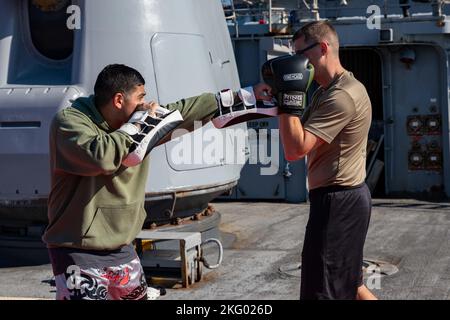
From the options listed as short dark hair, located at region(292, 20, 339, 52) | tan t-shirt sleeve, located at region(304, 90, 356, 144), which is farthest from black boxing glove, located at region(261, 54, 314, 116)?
short dark hair, located at region(292, 20, 339, 52)

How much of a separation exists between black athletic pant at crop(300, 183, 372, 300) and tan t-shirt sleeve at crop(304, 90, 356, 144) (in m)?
0.29

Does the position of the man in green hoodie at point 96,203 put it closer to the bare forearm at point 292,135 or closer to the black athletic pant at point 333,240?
the bare forearm at point 292,135

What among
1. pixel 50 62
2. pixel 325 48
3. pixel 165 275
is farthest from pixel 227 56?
pixel 325 48

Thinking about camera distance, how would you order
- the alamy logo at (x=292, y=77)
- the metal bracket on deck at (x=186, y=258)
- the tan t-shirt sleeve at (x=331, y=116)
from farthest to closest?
the metal bracket on deck at (x=186, y=258) < the tan t-shirt sleeve at (x=331, y=116) < the alamy logo at (x=292, y=77)

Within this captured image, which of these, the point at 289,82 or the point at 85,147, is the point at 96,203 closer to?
the point at 85,147

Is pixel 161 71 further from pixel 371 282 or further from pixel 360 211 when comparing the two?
pixel 360 211

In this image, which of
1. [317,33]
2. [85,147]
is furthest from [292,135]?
[85,147]

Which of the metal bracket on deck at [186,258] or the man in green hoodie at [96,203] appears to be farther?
the metal bracket on deck at [186,258]

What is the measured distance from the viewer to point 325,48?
3613 millimetres

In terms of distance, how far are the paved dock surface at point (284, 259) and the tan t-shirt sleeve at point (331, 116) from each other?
1.92 meters

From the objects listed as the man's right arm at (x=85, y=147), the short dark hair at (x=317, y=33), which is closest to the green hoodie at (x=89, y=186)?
the man's right arm at (x=85, y=147)

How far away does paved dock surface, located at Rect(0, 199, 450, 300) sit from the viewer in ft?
17.5

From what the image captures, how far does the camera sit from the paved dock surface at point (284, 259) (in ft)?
17.5

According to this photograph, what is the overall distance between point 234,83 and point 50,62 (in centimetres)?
169
